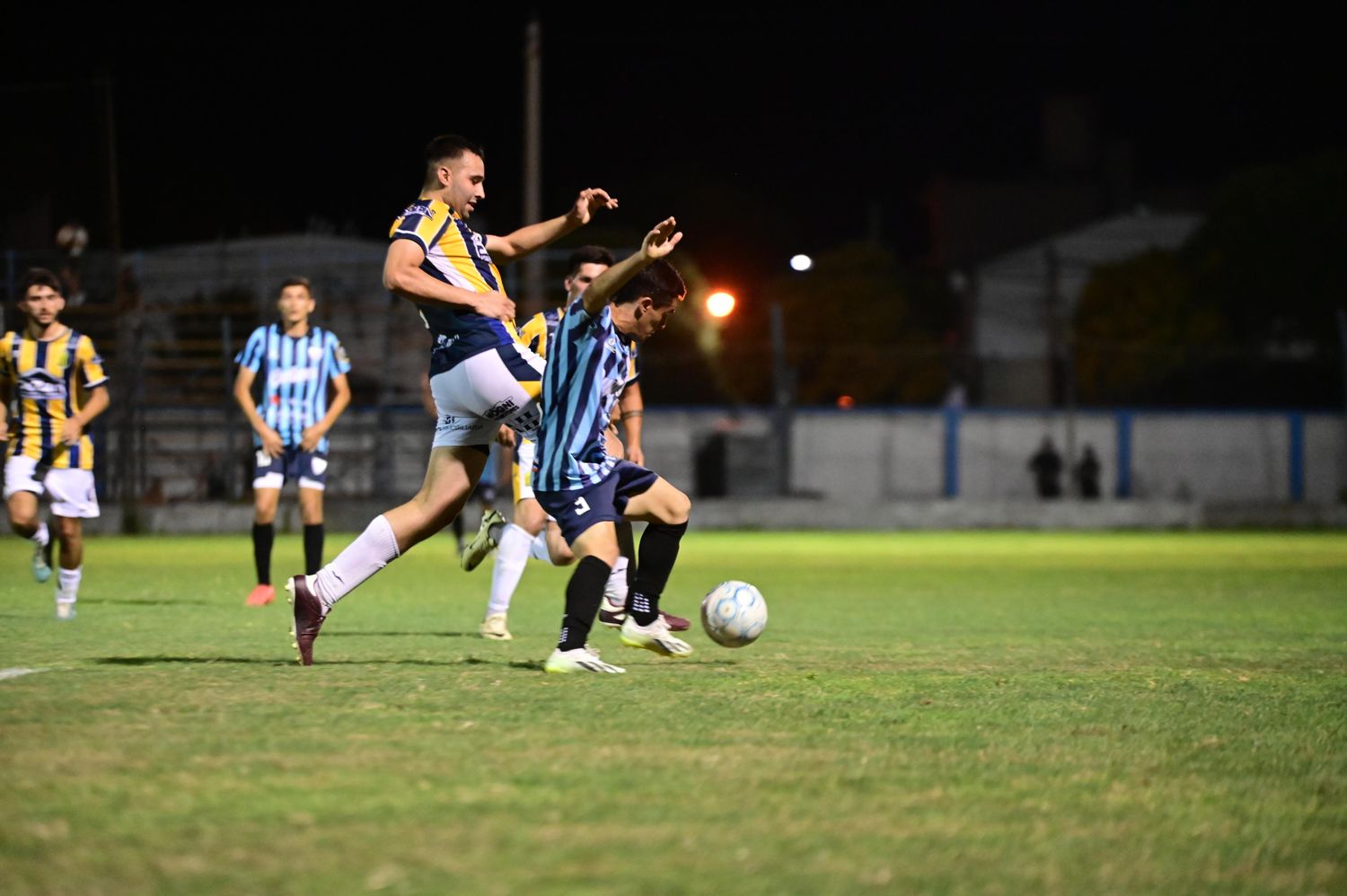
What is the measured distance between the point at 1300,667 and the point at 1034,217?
225 feet

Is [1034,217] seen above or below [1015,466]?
above

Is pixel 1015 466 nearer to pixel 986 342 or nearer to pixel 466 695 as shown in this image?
pixel 986 342

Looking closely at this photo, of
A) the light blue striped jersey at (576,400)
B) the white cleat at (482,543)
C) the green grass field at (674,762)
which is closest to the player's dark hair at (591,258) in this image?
the white cleat at (482,543)

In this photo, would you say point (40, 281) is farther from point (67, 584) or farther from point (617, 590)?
point (617, 590)

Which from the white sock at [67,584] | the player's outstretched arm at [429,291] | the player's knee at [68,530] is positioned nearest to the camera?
the player's outstretched arm at [429,291]

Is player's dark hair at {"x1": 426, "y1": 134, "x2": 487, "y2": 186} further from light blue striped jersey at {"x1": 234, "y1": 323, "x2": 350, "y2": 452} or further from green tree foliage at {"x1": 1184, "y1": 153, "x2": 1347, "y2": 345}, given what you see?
green tree foliage at {"x1": 1184, "y1": 153, "x2": 1347, "y2": 345}

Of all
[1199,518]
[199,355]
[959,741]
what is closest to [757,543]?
[1199,518]

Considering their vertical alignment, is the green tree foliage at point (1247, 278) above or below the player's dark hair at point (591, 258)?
above

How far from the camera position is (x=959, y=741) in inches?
203

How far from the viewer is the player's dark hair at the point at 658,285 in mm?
7121

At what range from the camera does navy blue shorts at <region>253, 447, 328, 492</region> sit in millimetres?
11375

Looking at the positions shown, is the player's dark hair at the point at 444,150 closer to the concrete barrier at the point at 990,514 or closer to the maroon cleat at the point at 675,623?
the maroon cleat at the point at 675,623

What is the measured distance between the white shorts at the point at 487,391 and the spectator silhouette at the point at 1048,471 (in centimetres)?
2568

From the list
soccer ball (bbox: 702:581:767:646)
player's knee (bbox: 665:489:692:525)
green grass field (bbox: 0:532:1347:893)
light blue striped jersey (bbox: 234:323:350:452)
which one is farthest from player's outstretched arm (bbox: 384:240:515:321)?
light blue striped jersey (bbox: 234:323:350:452)
